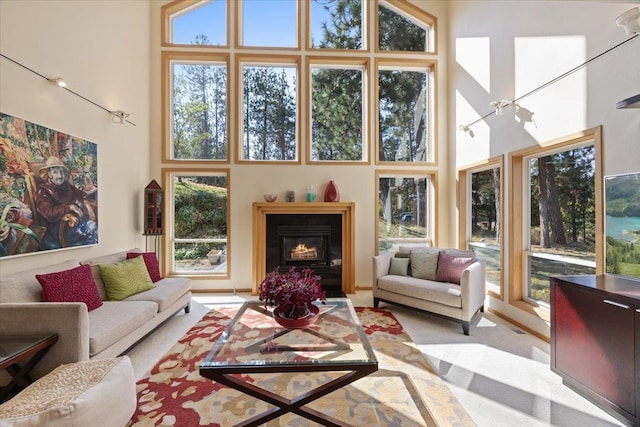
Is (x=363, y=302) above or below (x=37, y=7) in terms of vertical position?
below

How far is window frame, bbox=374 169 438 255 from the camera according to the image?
5156 millimetres

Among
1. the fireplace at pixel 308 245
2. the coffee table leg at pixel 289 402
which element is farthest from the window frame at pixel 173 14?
the coffee table leg at pixel 289 402

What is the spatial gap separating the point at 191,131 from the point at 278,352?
437 cm

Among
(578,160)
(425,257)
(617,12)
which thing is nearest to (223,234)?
(425,257)

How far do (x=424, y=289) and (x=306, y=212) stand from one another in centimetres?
219

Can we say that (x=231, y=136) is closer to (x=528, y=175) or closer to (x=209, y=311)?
(x=209, y=311)

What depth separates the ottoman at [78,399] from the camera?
57.1 inches

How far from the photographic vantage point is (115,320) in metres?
2.55

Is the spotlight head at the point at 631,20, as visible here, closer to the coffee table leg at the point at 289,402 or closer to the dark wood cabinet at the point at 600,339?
the dark wood cabinet at the point at 600,339

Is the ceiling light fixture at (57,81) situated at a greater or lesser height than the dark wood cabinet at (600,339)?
greater

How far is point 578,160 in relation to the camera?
2.95 m

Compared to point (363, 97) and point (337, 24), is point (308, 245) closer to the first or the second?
point (363, 97)

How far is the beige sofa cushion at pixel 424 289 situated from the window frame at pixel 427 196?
1146 mm

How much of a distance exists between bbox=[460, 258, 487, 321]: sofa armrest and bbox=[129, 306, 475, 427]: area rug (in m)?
0.87
